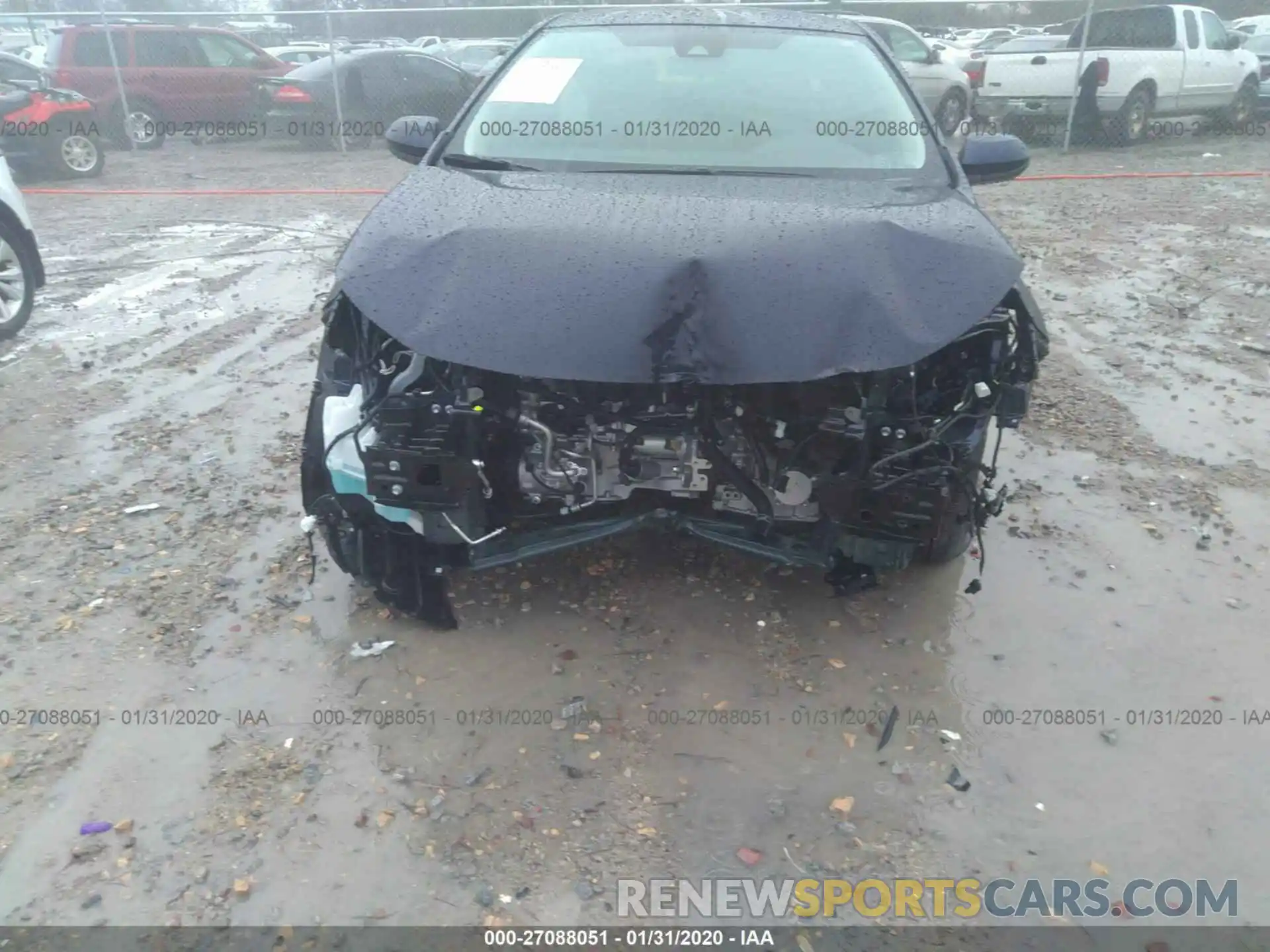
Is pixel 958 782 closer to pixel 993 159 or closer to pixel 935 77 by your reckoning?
pixel 993 159

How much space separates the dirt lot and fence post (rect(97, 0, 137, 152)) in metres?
10.9

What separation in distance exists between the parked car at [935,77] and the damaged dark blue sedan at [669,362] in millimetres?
11757

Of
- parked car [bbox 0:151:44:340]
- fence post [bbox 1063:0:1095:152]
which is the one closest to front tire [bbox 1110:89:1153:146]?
fence post [bbox 1063:0:1095:152]

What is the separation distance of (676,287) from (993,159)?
196cm

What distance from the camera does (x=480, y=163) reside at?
3582 millimetres

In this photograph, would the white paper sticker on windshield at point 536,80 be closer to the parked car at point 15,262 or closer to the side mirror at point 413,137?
the side mirror at point 413,137

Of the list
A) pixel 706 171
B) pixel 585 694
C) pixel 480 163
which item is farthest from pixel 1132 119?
pixel 585 694

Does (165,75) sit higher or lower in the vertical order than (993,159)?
lower

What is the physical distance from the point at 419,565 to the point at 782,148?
2.00 metres

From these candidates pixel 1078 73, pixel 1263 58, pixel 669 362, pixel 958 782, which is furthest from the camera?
pixel 1263 58

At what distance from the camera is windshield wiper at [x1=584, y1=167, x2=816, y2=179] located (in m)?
3.46

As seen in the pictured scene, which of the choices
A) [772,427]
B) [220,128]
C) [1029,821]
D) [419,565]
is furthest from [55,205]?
[1029,821]

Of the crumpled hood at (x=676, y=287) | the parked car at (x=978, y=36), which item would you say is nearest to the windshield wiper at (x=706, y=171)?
the crumpled hood at (x=676, y=287)

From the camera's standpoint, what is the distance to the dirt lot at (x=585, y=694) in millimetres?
2455
